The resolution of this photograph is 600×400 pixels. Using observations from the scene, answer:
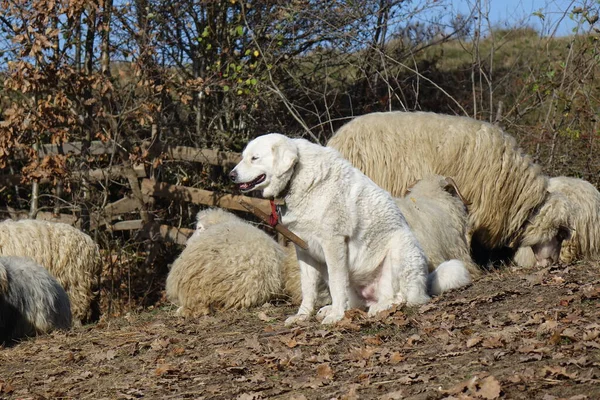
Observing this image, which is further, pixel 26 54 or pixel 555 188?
pixel 26 54

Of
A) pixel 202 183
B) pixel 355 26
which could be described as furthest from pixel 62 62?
pixel 355 26

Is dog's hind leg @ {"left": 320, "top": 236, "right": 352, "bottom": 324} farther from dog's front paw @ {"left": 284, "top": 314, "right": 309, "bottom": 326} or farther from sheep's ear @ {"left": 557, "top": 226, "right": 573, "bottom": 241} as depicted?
sheep's ear @ {"left": 557, "top": 226, "right": 573, "bottom": 241}

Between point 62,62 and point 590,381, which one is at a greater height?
point 62,62

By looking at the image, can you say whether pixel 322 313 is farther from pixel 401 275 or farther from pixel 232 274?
pixel 232 274

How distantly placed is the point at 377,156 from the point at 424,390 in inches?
201

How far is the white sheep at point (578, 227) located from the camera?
31.7ft

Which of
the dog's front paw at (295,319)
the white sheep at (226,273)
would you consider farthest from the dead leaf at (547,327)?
the white sheep at (226,273)

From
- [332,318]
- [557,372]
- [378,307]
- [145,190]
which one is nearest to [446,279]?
[378,307]

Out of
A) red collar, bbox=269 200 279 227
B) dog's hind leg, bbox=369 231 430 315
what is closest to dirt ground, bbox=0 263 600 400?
dog's hind leg, bbox=369 231 430 315

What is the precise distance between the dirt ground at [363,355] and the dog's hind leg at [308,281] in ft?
1.07

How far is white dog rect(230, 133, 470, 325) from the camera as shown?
21.6ft

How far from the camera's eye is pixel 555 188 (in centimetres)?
1003

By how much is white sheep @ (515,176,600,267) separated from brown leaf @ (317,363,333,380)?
15.9 ft

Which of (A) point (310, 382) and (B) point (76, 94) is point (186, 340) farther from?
(B) point (76, 94)
